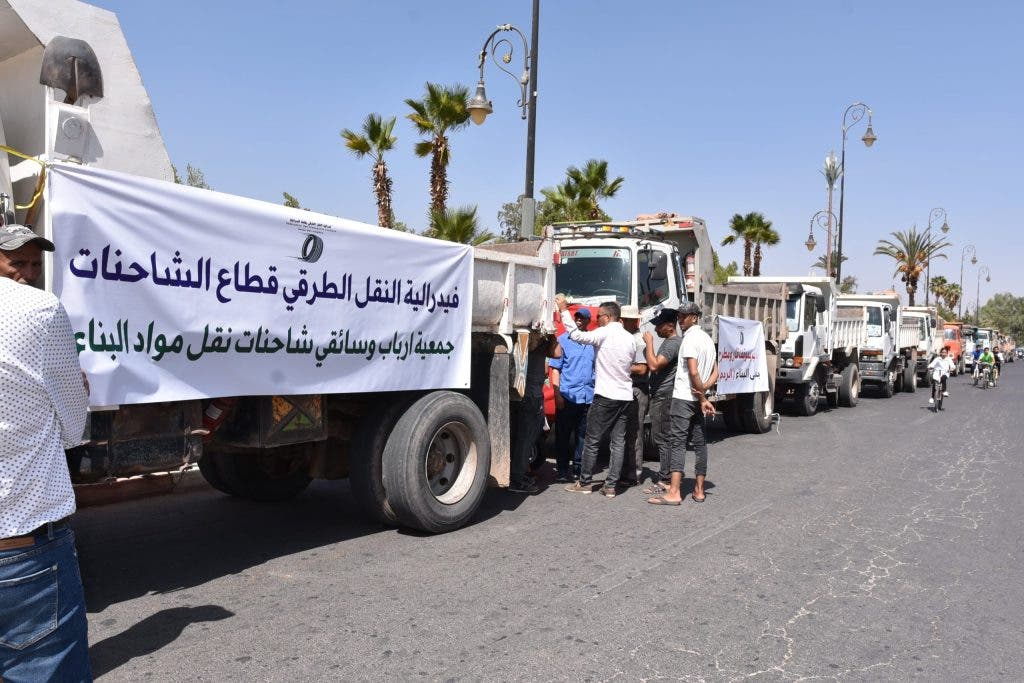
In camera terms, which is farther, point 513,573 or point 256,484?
point 256,484

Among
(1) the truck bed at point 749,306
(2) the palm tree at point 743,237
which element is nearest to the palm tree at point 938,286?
(2) the palm tree at point 743,237

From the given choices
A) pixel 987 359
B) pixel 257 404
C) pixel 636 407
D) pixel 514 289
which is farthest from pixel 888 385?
pixel 257 404

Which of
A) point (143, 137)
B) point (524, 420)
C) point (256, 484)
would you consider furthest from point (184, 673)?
point (524, 420)

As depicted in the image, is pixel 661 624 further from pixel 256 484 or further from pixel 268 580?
pixel 256 484

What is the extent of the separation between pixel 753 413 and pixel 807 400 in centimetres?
368

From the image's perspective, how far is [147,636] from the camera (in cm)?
404

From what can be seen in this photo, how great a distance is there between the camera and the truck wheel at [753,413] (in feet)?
40.7

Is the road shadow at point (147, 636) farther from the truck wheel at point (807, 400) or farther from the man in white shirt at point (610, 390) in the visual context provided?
the truck wheel at point (807, 400)

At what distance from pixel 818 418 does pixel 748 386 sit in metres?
4.24

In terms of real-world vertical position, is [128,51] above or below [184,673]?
above

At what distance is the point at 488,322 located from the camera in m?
6.57

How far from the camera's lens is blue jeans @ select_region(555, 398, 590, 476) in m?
7.99

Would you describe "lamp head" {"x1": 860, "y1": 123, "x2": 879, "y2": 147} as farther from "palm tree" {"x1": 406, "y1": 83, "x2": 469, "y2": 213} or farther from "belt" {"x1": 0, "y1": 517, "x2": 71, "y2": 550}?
"belt" {"x1": 0, "y1": 517, "x2": 71, "y2": 550}

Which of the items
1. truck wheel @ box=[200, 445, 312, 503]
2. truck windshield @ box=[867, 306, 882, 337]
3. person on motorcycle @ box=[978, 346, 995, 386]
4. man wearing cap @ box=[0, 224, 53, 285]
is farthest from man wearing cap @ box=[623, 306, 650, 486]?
person on motorcycle @ box=[978, 346, 995, 386]
